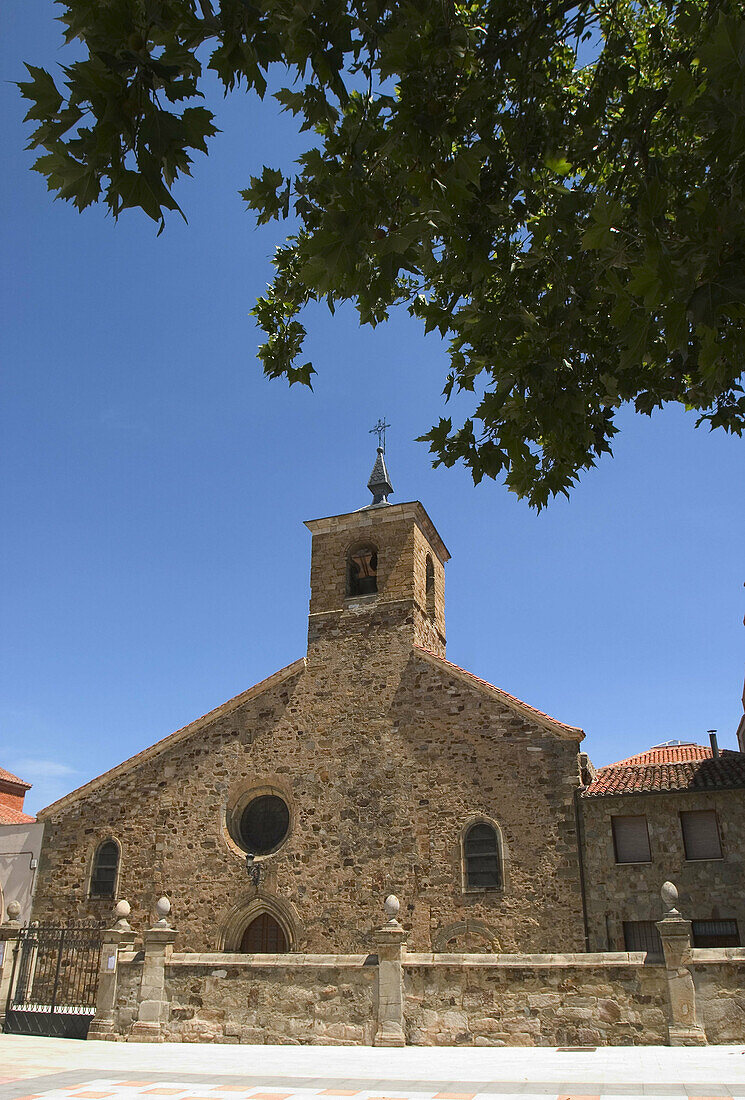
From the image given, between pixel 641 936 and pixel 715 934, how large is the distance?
1.30 metres

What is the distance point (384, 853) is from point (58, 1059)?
292 inches

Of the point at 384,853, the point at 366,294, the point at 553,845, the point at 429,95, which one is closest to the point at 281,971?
the point at 384,853

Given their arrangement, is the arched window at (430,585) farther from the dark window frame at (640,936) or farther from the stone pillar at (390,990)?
the stone pillar at (390,990)

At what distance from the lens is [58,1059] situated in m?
10.7

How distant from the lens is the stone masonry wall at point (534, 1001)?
10523 mm

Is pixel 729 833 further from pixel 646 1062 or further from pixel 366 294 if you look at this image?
pixel 366 294

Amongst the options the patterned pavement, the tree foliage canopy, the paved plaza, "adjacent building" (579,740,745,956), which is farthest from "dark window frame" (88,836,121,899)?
the tree foliage canopy

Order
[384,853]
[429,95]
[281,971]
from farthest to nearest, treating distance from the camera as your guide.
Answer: [384,853]
[281,971]
[429,95]

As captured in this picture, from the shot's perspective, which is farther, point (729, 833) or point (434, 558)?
point (434, 558)

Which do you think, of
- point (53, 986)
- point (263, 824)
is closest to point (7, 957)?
point (53, 986)

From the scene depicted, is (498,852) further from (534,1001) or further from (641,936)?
(534,1001)

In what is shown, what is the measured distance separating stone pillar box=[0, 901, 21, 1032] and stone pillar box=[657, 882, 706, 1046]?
1107cm

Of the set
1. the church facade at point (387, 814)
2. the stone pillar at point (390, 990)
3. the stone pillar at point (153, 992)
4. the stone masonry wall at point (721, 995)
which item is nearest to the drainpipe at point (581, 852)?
the church facade at point (387, 814)

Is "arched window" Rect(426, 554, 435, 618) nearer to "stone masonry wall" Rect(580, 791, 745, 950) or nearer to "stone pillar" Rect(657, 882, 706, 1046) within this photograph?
"stone masonry wall" Rect(580, 791, 745, 950)
